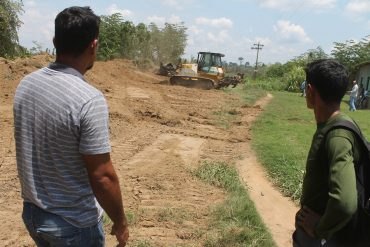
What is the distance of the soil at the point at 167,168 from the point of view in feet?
18.4

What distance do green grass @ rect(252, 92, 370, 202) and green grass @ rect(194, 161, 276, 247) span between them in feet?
2.96

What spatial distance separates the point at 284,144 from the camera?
1133 cm

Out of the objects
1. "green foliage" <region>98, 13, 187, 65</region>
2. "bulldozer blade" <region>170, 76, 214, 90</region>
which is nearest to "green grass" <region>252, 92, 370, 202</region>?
"bulldozer blade" <region>170, 76, 214, 90</region>

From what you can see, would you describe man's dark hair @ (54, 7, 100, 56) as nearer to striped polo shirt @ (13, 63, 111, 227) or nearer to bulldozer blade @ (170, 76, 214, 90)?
striped polo shirt @ (13, 63, 111, 227)

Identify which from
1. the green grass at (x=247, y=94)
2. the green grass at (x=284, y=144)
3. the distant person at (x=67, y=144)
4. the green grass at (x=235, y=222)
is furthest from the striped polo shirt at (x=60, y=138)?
the green grass at (x=247, y=94)

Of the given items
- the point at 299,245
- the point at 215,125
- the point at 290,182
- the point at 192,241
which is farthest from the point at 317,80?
the point at 215,125

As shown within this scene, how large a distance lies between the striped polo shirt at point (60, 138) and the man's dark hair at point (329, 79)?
110cm

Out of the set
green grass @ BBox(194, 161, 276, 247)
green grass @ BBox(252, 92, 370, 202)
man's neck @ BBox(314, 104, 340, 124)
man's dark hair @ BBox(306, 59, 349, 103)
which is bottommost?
green grass @ BBox(252, 92, 370, 202)

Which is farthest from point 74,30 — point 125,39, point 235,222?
point 125,39

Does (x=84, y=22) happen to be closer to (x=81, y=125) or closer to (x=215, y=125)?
(x=81, y=125)

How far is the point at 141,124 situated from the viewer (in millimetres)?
13195

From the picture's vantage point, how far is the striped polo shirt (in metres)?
2.21

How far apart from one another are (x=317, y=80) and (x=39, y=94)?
1.41 meters

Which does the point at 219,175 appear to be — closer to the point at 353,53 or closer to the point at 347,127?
the point at 347,127
